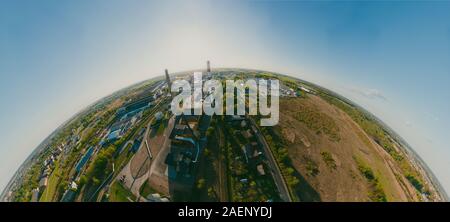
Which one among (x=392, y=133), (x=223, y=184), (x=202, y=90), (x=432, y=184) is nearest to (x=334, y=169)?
(x=223, y=184)

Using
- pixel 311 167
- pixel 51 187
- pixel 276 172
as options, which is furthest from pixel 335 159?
pixel 51 187

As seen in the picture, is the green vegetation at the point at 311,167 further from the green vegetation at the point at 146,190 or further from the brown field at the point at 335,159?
the green vegetation at the point at 146,190

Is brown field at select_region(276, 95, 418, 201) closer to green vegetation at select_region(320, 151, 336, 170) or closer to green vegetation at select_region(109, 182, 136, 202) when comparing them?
green vegetation at select_region(320, 151, 336, 170)

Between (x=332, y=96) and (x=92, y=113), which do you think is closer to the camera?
(x=92, y=113)
